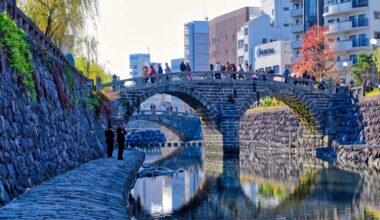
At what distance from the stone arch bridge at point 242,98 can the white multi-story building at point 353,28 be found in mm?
15619

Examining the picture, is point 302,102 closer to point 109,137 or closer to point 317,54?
point 317,54

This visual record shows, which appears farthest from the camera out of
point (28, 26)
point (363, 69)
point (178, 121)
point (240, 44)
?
point (240, 44)

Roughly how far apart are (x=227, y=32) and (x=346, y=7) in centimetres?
4563

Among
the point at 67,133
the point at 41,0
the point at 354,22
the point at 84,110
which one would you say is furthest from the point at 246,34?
the point at 67,133

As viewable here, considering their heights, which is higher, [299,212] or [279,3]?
[279,3]

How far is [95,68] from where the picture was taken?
55.0 m

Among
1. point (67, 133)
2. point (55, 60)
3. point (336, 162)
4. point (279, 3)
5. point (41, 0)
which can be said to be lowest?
point (336, 162)

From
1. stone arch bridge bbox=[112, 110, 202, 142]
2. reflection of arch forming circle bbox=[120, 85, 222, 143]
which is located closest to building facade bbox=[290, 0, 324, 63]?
stone arch bridge bbox=[112, 110, 202, 142]

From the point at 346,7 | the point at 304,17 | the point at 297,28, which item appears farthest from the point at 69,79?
the point at 297,28

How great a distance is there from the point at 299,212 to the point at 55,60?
10284mm

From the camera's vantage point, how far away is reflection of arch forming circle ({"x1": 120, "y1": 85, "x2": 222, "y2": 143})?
51031 millimetres

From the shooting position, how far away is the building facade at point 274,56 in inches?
3492

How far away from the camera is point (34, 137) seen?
1770 centimetres

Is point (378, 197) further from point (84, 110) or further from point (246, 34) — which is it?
point (246, 34)
